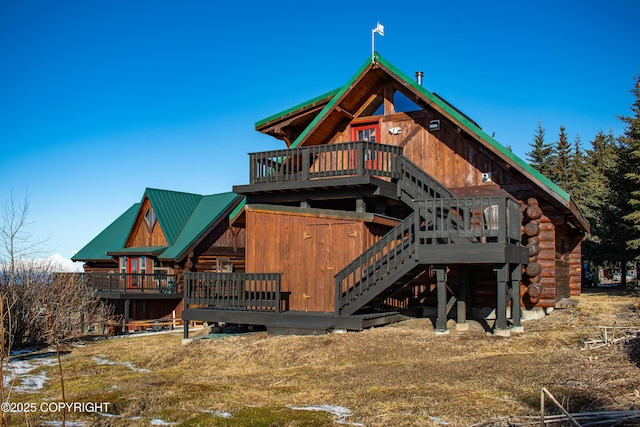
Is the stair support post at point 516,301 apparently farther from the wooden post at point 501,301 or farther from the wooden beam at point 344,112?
the wooden beam at point 344,112

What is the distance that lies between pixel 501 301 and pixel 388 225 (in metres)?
Answer: 5.17

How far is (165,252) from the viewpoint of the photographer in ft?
112

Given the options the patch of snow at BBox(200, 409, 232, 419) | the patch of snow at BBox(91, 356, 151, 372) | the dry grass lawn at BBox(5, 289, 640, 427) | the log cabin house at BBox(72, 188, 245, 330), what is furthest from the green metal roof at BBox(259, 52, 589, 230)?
the log cabin house at BBox(72, 188, 245, 330)

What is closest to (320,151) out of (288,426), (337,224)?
(337,224)

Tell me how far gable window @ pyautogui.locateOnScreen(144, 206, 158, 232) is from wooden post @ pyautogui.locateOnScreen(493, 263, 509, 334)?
24.8 meters

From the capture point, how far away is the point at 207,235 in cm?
3475

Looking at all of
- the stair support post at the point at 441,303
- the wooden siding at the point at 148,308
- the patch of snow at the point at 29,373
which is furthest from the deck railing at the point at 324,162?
the wooden siding at the point at 148,308

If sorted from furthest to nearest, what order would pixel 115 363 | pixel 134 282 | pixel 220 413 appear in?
pixel 134 282, pixel 115 363, pixel 220 413

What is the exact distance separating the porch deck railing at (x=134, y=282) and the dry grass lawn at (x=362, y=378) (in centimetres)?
1484

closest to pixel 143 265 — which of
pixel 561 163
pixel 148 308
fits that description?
pixel 148 308

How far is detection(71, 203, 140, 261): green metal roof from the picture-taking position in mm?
39312

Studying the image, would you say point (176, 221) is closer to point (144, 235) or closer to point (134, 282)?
point (144, 235)

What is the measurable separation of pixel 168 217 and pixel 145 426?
91.7 ft

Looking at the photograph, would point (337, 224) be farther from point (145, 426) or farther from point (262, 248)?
point (145, 426)
